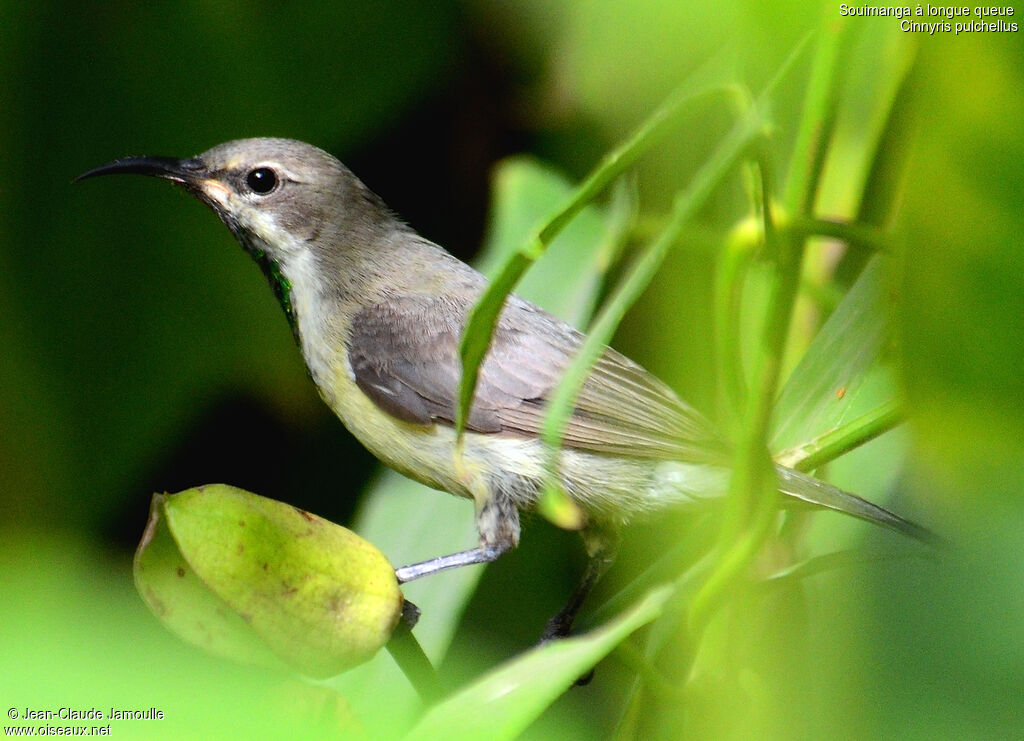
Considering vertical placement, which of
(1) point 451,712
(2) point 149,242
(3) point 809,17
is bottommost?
(2) point 149,242

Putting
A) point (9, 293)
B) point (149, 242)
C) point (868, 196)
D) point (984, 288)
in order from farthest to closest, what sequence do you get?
point (149, 242) < point (9, 293) < point (868, 196) < point (984, 288)

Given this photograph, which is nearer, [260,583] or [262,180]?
[260,583]

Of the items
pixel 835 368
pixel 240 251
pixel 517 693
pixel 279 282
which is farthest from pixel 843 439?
pixel 240 251

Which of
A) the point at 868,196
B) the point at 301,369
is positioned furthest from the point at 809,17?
the point at 301,369

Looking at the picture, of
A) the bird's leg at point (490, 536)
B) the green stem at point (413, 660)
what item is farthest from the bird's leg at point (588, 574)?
the green stem at point (413, 660)

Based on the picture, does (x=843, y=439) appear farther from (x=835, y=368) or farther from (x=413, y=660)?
(x=413, y=660)

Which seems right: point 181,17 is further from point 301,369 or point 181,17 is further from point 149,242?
point 301,369

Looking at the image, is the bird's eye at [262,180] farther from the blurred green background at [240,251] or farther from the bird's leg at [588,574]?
the bird's leg at [588,574]
